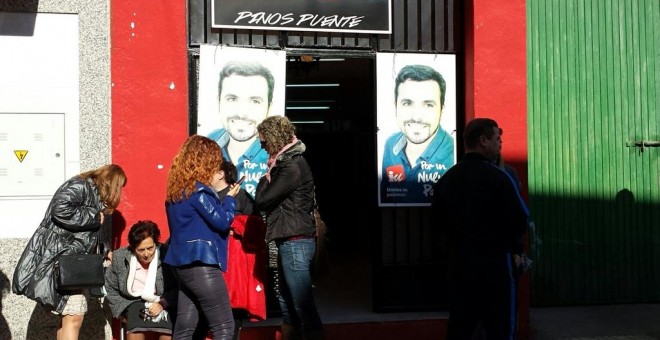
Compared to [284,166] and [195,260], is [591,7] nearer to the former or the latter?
[284,166]

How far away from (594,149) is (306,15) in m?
3.05

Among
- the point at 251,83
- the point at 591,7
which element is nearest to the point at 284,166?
the point at 251,83

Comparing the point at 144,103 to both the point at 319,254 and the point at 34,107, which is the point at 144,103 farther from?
the point at 319,254

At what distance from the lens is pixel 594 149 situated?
8711 mm

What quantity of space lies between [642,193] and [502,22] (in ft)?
7.37

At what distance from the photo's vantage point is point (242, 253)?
6961 millimetres

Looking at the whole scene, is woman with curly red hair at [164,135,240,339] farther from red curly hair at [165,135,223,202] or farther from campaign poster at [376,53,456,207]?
campaign poster at [376,53,456,207]

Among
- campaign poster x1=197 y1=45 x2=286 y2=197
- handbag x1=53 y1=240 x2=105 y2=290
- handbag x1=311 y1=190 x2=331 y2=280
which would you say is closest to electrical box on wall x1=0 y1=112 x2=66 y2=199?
handbag x1=53 y1=240 x2=105 y2=290

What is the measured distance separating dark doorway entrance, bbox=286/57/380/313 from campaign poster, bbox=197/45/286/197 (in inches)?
28.6

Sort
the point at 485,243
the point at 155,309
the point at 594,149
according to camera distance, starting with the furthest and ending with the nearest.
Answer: the point at 594,149
the point at 155,309
the point at 485,243

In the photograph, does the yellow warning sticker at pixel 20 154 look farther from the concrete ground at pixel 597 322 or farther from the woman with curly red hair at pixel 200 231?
the concrete ground at pixel 597 322

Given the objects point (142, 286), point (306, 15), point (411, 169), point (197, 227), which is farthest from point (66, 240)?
point (411, 169)

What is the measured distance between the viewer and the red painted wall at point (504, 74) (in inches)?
319

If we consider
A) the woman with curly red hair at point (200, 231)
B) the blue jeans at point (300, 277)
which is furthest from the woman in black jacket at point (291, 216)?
the woman with curly red hair at point (200, 231)
